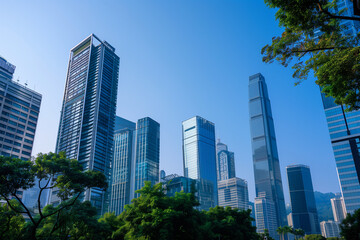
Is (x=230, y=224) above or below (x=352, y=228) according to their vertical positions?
above

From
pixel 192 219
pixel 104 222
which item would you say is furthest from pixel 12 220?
pixel 192 219

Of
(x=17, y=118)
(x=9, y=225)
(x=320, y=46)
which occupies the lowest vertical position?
(x=9, y=225)

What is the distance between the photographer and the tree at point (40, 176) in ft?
67.2

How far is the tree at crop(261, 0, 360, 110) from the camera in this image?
12.4m

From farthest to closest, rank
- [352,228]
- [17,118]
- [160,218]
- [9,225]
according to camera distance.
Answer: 1. [17,118]
2. [352,228]
3. [160,218]
4. [9,225]

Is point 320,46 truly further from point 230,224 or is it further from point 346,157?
point 346,157

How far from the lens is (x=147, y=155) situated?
184125 millimetres

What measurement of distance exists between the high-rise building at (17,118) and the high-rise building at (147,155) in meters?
90.7

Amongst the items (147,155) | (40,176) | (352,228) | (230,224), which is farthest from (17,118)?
(147,155)

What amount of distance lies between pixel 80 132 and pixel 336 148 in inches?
4578

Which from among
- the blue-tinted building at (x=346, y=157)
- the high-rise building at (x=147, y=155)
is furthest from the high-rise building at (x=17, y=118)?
the blue-tinted building at (x=346, y=157)

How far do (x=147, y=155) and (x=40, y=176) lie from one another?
533 ft

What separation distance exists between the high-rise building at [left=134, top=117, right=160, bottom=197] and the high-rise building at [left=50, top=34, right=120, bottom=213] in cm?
5517

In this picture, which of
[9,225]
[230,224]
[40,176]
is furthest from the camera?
[230,224]
